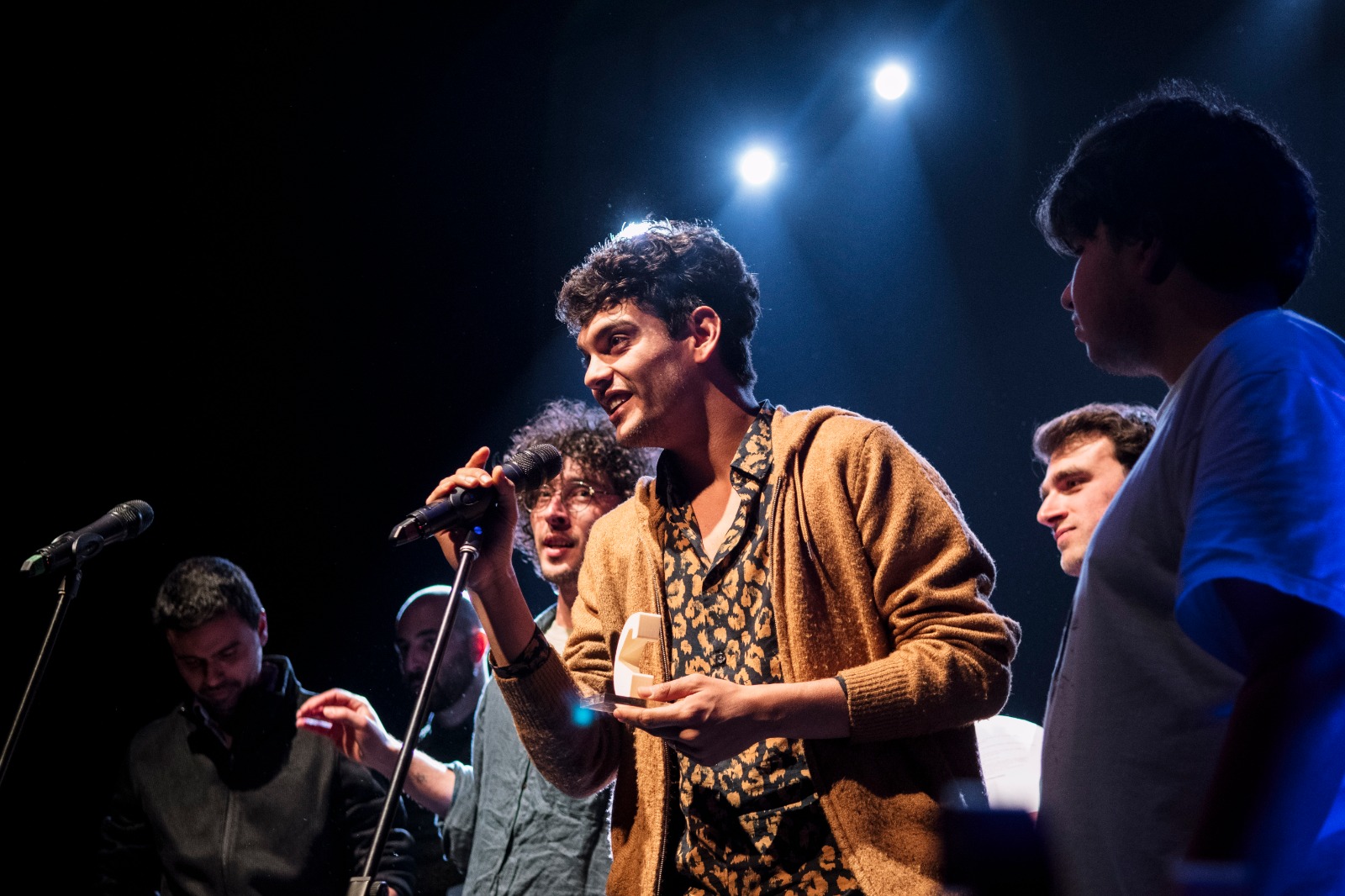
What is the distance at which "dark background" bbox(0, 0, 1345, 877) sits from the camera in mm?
4441

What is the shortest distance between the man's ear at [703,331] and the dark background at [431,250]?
3.31 meters

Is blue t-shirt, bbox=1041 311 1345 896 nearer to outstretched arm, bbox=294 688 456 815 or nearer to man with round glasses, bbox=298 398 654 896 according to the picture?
man with round glasses, bbox=298 398 654 896

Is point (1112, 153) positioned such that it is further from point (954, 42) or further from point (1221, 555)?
point (954, 42)

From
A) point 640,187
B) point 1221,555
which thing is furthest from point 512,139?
point 1221,555

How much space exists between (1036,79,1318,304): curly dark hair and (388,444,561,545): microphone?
3.57 feet

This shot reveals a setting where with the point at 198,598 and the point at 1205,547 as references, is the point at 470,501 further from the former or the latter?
the point at 198,598

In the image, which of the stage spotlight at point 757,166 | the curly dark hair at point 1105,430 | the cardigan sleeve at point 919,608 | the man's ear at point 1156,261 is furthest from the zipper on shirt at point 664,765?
the stage spotlight at point 757,166

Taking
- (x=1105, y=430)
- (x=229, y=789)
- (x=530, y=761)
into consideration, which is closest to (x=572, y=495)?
(x=530, y=761)

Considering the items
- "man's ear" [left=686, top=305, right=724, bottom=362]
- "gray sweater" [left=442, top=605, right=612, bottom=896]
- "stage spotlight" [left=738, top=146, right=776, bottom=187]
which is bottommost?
"gray sweater" [left=442, top=605, right=612, bottom=896]

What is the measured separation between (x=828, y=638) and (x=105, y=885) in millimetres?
3249

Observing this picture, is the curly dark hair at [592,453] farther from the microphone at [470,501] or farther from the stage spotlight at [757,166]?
the stage spotlight at [757,166]

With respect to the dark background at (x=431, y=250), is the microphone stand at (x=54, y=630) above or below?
below

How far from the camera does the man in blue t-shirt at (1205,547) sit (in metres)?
0.83

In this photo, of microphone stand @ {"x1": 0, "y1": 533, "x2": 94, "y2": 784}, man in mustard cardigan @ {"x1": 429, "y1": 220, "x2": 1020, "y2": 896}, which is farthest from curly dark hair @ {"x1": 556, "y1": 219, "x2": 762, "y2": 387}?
microphone stand @ {"x1": 0, "y1": 533, "x2": 94, "y2": 784}
